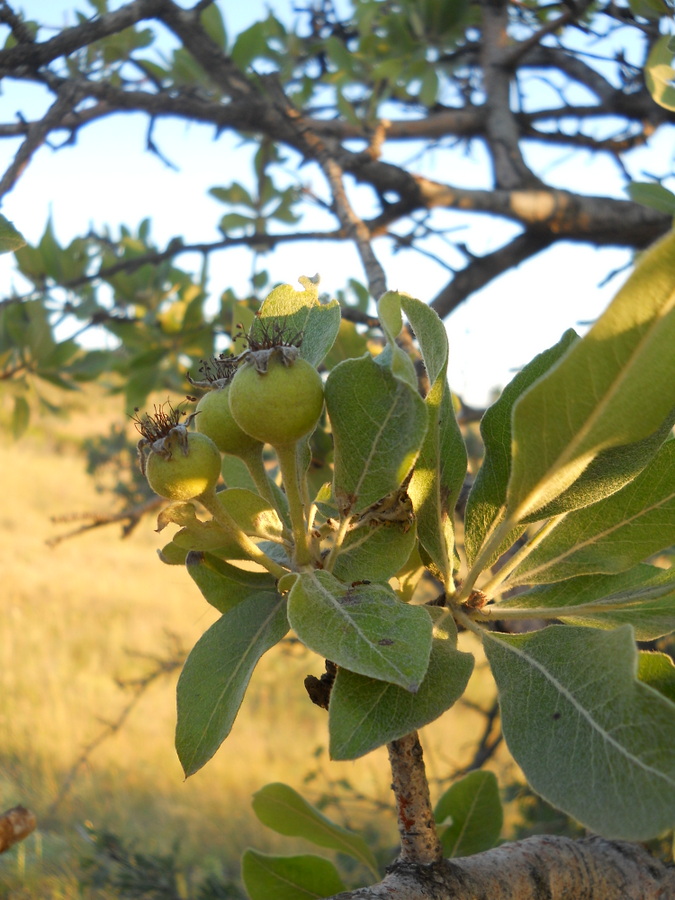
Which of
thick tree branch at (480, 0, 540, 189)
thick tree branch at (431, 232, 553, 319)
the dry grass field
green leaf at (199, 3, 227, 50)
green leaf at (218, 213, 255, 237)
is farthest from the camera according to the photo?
the dry grass field

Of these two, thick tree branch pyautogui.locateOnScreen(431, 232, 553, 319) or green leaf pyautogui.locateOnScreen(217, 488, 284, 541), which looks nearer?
green leaf pyautogui.locateOnScreen(217, 488, 284, 541)

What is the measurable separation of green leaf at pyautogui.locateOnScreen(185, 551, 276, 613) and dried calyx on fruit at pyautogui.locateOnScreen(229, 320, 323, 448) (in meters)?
0.21

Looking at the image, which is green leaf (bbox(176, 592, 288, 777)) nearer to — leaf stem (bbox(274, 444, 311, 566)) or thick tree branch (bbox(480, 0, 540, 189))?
leaf stem (bbox(274, 444, 311, 566))

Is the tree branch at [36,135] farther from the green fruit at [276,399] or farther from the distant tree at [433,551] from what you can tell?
the green fruit at [276,399]

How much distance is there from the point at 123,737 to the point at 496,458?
275 inches

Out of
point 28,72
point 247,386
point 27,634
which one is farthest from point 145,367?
point 27,634

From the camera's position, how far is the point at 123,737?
695 cm

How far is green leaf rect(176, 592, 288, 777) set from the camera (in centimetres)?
73

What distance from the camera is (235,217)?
9.17 ft

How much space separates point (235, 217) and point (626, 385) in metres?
2.40

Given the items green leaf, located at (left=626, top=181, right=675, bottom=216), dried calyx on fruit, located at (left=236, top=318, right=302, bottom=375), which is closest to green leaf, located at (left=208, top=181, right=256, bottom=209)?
green leaf, located at (left=626, top=181, right=675, bottom=216)

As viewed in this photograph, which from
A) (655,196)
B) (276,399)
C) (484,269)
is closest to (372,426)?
(276,399)

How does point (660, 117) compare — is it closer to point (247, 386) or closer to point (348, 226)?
point (348, 226)

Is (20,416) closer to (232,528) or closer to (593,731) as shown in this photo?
(232,528)
